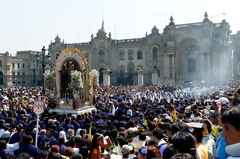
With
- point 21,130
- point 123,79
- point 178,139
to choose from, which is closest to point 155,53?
point 123,79

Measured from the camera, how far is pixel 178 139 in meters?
3.23

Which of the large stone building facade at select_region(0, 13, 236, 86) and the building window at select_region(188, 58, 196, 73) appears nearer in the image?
the large stone building facade at select_region(0, 13, 236, 86)

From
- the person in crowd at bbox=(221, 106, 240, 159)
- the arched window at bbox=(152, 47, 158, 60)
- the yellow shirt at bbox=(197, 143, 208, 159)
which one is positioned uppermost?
the arched window at bbox=(152, 47, 158, 60)

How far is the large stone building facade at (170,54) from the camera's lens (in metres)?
42.4

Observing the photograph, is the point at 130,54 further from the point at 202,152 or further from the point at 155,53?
→ the point at 202,152

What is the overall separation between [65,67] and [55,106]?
3.54m

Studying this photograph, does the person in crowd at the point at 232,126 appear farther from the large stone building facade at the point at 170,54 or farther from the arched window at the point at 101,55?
the arched window at the point at 101,55

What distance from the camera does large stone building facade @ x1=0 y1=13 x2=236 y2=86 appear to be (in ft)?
139

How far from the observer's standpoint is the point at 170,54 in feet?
147

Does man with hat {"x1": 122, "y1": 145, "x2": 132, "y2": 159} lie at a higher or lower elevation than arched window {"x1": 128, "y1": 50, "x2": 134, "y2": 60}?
lower

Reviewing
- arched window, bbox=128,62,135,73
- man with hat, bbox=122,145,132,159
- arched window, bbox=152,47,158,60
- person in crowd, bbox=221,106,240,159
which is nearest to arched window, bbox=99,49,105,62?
arched window, bbox=128,62,135,73

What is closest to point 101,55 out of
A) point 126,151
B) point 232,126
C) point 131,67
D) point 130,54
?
point 130,54

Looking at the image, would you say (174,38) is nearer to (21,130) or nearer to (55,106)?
(55,106)

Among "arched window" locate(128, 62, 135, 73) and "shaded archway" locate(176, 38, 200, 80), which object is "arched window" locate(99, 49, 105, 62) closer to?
"arched window" locate(128, 62, 135, 73)
